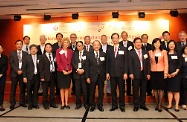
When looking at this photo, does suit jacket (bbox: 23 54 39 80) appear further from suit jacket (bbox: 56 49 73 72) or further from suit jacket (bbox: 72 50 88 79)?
suit jacket (bbox: 72 50 88 79)

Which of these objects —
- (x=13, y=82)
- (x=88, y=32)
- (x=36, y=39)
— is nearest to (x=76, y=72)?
(x=13, y=82)

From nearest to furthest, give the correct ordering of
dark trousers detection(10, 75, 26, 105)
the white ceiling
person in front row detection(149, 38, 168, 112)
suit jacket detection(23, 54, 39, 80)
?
1. person in front row detection(149, 38, 168, 112)
2. suit jacket detection(23, 54, 39, 80)
3. dark trousers detection(10, 75, 26, 105)
4. the white ceiling

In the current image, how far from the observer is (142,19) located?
289 inches

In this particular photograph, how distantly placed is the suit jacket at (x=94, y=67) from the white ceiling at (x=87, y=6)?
202 centimetres

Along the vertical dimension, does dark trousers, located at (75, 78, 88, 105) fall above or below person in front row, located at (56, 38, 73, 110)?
below

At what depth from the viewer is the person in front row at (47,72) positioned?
4379 mm

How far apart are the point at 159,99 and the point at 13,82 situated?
10.4 ft

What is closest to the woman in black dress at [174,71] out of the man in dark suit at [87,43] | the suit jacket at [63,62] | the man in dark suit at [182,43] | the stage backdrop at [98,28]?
the man in dark suit at [182,43]

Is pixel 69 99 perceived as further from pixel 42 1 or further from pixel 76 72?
pixel 42 1

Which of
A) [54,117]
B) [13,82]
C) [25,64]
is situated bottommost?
[54,117]

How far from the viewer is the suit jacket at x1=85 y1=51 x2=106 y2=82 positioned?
4191 mm

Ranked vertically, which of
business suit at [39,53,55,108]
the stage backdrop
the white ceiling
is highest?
the white ceiling

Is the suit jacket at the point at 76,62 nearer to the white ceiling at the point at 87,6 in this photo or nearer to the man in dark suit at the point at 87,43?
the man in dark suit at the point at 87,43

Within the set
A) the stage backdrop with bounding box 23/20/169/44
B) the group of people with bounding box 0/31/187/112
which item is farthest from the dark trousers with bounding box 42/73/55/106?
the stage backdrop with bounding box 23/20/169/44
